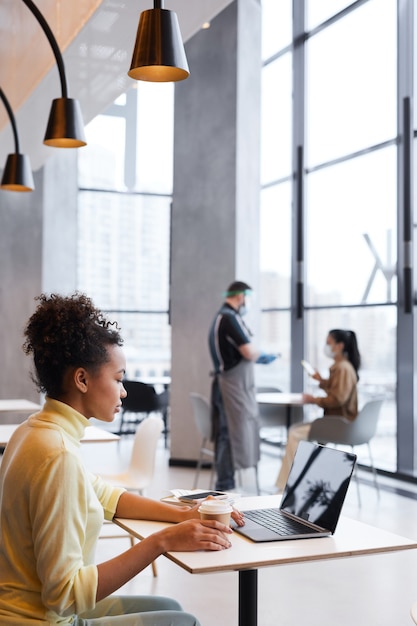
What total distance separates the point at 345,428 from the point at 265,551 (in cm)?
408

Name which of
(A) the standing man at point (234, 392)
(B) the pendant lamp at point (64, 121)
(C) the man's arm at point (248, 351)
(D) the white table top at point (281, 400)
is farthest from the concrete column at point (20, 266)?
(B) the pendant lamp at point (64, 121)

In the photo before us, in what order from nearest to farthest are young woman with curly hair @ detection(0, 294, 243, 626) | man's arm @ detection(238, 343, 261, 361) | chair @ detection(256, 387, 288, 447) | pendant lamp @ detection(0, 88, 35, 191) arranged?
1. young woman with curly hair @ detection(0, 294, 243, 626)
2. pendant lamp @ detection(0, 88, 35, 191)
3. man's arm @ detection(238, 343, 261, 361)
4. chair @ detection(256, 387, 288, 447)

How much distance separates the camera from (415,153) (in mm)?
6680

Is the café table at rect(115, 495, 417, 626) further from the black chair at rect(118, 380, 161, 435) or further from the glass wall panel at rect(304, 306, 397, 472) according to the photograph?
the black chair at rect(118, 380, 161, 435)

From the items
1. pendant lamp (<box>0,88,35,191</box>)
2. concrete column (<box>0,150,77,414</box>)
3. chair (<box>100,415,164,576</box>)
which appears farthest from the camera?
concrete column (<box>0,150,77,414</box>)

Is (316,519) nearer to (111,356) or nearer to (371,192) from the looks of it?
(111,356)

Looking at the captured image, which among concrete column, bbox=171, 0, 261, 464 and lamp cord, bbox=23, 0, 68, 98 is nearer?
lamp cord, bbox=23, 0, 68, 98

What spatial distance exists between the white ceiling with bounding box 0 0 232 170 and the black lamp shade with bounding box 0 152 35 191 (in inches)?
21.6

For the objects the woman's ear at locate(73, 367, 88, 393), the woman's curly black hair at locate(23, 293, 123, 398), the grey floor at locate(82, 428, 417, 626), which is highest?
the woman's curly black hair at locate(23, 293, 123, 398)

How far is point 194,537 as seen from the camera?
1782 mm

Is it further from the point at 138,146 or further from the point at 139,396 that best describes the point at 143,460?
the point at 138,146

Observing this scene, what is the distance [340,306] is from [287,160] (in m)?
1.92

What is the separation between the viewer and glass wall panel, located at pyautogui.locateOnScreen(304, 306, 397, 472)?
23.1 ft

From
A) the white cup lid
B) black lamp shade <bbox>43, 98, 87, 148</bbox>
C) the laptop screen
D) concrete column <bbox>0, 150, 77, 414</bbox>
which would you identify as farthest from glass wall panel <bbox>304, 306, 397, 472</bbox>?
the white cup lid
